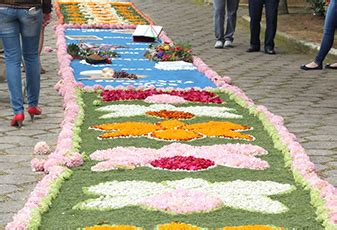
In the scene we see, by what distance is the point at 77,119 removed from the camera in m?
8.16

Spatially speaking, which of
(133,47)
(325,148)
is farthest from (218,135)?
(133,47)

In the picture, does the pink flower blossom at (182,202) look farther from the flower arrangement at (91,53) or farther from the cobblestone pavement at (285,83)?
the flower arrangement at (91,53)

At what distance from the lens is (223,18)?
14727mm

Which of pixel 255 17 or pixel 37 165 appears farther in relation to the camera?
pixel 255 17

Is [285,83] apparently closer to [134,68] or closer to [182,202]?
[134,68]

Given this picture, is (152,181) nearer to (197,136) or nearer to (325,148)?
(197,136)

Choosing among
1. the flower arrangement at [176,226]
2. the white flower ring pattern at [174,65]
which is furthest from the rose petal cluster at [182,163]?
the white flower ring pattern at [174,65]

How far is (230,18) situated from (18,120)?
713cm

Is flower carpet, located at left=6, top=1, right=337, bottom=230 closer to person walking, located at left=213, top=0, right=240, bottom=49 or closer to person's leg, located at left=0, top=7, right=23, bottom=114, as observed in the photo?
person's leg, located at left=0, top=7, right=23, bottom=114

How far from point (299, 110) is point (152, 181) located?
3.71 metres

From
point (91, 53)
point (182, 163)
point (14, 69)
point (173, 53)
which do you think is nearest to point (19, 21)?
point (14, 69)

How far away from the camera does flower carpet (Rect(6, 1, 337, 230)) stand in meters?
5.28

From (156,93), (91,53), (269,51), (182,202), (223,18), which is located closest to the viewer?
(182,202)

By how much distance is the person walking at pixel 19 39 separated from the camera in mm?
8148
